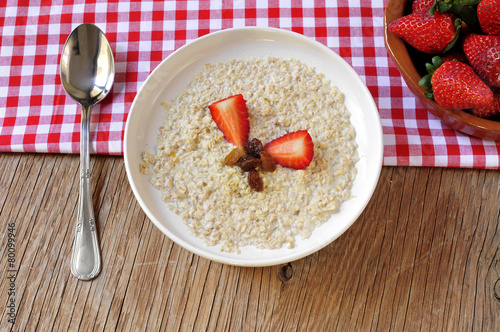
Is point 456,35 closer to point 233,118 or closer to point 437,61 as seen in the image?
point 437,61

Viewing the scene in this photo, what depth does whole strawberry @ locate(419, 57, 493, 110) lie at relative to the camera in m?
0.87

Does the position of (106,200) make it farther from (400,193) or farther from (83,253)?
(400,193)

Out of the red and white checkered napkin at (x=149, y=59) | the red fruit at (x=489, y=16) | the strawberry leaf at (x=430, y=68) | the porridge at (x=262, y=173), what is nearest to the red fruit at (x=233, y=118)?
the porridge at (x=262, y=173)

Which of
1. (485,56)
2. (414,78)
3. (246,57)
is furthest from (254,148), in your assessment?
(485,56)

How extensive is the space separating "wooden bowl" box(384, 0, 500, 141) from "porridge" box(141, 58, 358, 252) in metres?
0.14

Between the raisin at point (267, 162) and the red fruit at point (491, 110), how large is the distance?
41 cm

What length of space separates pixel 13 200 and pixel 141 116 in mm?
364

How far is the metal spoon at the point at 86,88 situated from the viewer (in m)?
1.01

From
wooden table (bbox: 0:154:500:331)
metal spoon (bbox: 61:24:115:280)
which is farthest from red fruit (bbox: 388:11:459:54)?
metal spoon (bbox: 61:24:115:280)

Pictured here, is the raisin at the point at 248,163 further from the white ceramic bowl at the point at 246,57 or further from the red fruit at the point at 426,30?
the red fruit at the point at 426,30

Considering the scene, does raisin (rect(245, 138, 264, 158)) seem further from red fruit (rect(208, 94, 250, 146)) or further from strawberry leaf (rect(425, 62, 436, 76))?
strawberry leaf (rect(425, 62, 436, 76))

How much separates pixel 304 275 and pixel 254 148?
29cm

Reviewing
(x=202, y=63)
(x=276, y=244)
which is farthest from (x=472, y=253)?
(x=202, y=63)

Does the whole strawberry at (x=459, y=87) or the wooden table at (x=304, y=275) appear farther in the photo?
the wooden table at (x=304, y=275)
